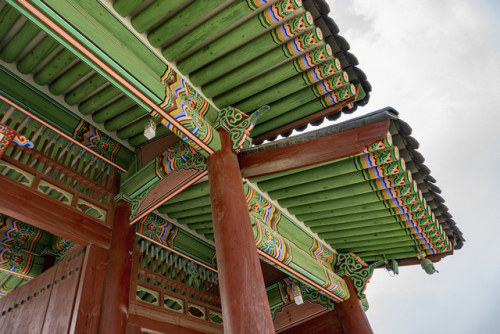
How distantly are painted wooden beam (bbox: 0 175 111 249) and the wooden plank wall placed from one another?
0.24 meters

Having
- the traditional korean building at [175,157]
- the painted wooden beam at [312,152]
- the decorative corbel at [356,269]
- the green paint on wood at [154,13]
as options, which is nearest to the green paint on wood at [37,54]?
the traditional korean building at [175,157]

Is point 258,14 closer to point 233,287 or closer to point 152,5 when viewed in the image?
A: point 152,5

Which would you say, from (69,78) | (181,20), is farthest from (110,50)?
(69,78)

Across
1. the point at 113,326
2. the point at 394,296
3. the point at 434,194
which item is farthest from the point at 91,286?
the point at 394,296

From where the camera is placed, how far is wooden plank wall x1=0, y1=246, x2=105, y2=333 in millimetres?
3500

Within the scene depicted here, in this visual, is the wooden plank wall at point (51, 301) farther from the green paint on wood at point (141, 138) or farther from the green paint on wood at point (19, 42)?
the green paint on wood at point (19, 42)

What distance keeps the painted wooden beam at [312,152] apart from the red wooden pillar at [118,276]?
5.70ft

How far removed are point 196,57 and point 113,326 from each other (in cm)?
306

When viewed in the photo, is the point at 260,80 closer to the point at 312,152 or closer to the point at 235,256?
the point at 312,152

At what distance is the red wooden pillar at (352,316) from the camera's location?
6.07 metres

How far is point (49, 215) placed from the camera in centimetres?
371

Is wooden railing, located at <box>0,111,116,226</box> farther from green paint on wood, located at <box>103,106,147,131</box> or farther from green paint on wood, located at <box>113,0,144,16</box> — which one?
green paint on wood, located at <box>113,0,144,16</box>

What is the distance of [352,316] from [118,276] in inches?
171

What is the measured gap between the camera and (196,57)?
3.79 metres
